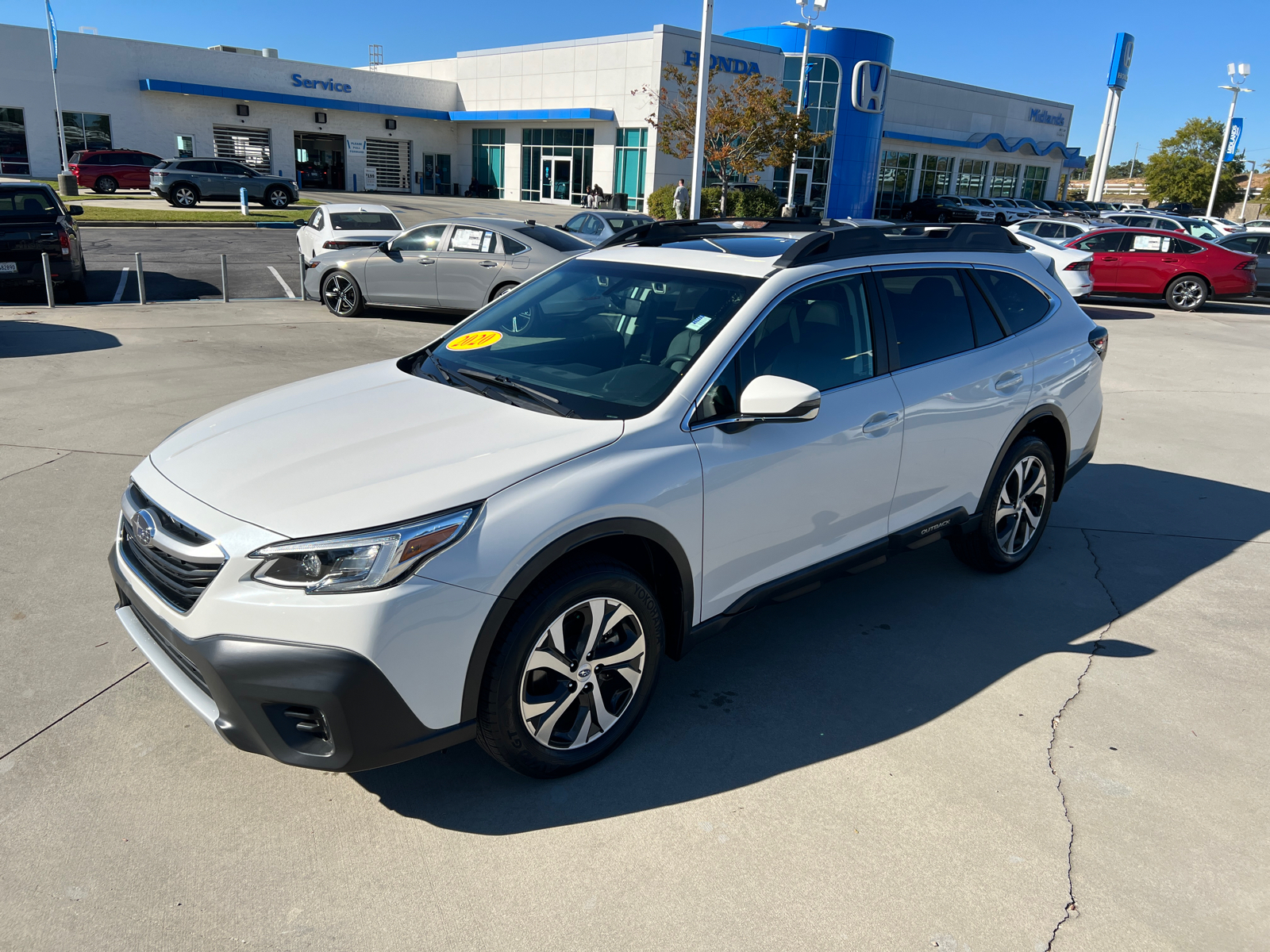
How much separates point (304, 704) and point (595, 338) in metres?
1.90

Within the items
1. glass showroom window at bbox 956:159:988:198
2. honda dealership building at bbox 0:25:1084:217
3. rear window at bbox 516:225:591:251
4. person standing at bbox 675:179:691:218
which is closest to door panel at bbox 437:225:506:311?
rear window at bbox 516:225:591:251

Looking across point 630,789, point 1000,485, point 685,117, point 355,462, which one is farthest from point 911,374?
point 685,117

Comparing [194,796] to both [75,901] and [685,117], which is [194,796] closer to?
[75,901]

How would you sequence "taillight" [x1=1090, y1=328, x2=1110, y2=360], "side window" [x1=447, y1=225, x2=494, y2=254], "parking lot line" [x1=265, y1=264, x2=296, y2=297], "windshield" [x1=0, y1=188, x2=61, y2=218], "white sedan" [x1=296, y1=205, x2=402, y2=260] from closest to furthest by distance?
1. "taillight" [x1=1090, y1=328, x2=1110, y2=360]
2. "side window" [x1=447, y1=225, x2=494, y2=254]
3. "windshield" [x1=0, y1=188, x2=61, y2=218]
4. "white sedan" [x1=296, y1=205, x2=402, y2=260]
5. "parking lot line" [x1=265, y1=264, x2=296, y2=297]

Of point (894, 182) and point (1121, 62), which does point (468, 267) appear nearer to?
point (1121, 62)

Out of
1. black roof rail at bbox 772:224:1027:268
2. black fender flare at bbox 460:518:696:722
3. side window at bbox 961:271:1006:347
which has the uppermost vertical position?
black roof rail at bbox 772:224:1027:268

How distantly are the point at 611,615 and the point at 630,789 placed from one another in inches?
24.2

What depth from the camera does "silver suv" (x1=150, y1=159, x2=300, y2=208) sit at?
33.1 m

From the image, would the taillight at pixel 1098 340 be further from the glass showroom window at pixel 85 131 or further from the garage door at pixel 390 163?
the garage door at pixel 390 163

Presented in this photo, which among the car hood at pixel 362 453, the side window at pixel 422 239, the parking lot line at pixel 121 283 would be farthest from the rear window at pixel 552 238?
the car hood at pixel 362 453

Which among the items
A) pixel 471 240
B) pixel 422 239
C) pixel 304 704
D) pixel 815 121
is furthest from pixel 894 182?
pixel 304 704

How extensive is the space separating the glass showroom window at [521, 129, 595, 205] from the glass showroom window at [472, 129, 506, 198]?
2.01 m

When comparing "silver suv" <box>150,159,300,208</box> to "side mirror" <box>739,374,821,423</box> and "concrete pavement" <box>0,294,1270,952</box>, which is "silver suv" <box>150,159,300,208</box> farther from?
"side mirror" <box>739,374,821,423</box>

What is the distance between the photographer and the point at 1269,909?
277 cm
